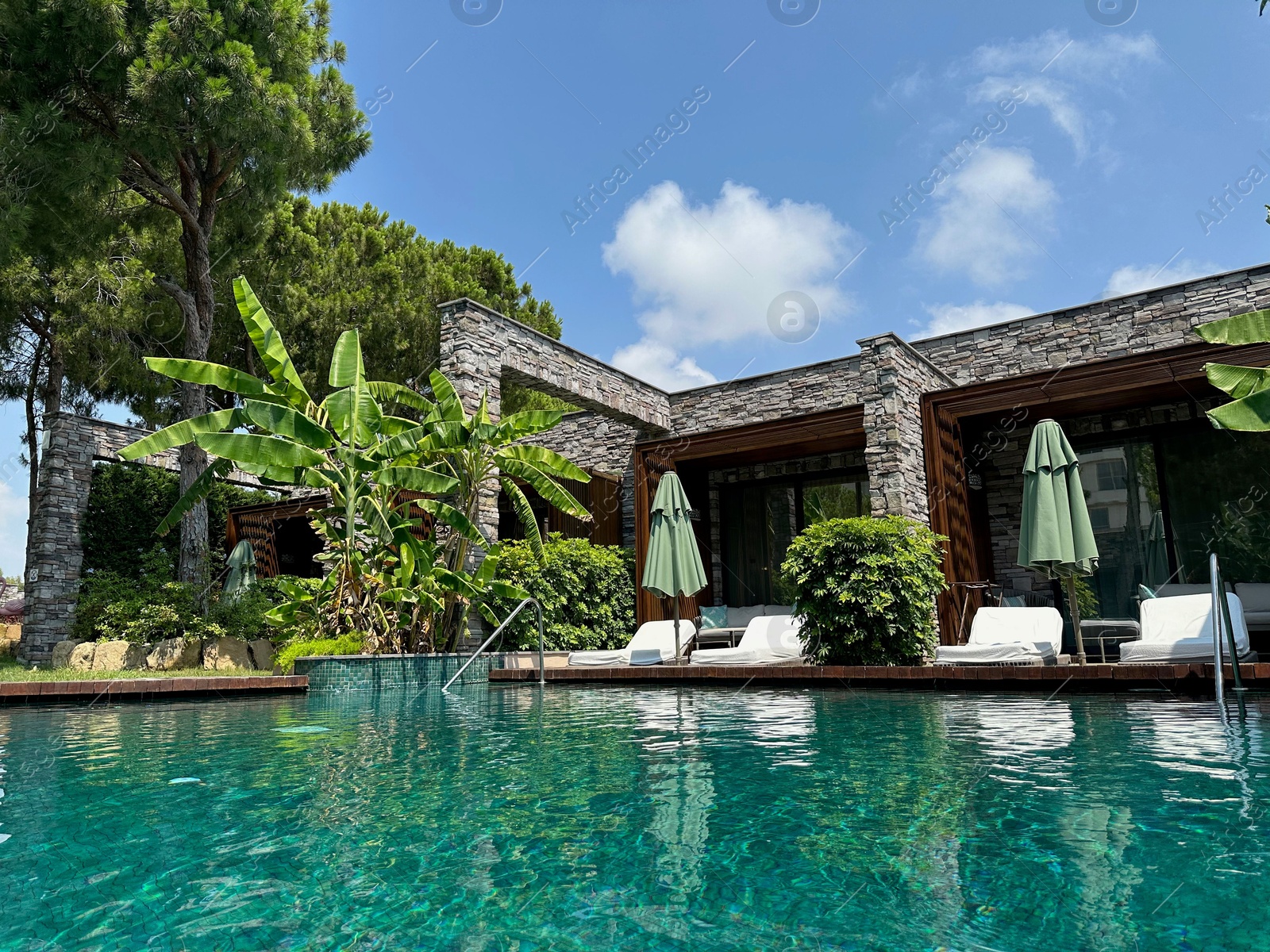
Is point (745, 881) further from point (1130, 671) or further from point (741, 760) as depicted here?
point (1130, 671)

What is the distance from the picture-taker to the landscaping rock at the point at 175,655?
12164 millimetres

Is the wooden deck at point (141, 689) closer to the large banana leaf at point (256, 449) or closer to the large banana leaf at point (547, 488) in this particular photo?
the large banana leaf at point (256, 449)

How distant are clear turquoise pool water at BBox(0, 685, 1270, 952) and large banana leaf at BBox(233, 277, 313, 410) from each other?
5220 mm

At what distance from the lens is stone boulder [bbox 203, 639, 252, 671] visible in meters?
12.2

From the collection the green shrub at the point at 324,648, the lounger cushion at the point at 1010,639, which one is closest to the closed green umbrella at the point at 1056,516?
the lounger cushion at the point at 1010,639

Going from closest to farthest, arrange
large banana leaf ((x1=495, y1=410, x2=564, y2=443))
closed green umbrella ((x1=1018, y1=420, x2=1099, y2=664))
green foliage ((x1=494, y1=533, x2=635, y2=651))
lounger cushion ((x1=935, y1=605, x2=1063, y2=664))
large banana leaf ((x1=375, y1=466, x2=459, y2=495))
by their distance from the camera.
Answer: closed green umbrella ((x1=1018, y1=420, x2=1099, y2=664))
lounger cushion ((x1=935, y1=605, x2=1063, y2=664))
large banana leaf ((x1=375, y1=466, x2=459, y2=495))
large banana leaf ((x1=495, y1=410, x2=564, y2=443))
green foliage ((x1=494, y1=533, x2=635, y2=651))

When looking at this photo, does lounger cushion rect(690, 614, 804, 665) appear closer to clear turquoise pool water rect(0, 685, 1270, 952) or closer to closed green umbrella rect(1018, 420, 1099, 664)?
closed green umbrella rect(1018, 420, 1099, 664)

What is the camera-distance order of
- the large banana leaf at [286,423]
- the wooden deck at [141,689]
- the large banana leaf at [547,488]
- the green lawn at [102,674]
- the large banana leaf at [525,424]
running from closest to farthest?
the wooden deck at [141,689], the large banana leaf at [286,423], the green lawn at [102,674], the large banana leaf at [525,424], the large banana leaf at [547,488]

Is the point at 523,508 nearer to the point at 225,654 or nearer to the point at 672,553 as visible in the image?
the point at 672,553

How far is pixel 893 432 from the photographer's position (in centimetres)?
1091

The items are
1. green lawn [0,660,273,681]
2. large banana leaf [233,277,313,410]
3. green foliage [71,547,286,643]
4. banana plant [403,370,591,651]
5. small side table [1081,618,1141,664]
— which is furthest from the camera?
green foliage [71,547,286,643]

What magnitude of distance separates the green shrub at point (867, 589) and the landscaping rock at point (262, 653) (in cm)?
814

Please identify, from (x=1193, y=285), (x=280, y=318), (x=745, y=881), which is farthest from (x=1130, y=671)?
(x=280, y=318)

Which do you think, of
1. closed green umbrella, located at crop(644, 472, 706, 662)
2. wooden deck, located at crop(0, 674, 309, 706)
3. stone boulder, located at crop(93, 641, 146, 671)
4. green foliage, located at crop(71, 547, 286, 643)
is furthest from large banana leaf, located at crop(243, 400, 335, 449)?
stone boulder, located at crop(93, 641, 146, 671)
